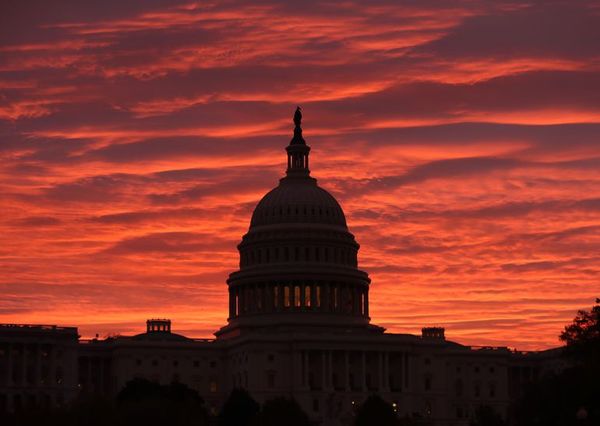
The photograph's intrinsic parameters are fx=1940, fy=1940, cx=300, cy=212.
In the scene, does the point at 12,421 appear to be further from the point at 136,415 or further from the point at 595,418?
the point at 595,418

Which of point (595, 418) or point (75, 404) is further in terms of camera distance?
point (75, 404)

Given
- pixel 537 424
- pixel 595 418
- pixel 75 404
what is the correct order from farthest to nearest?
1. pixel 75 404
2. pixel 537 424
3. pixel 595 418

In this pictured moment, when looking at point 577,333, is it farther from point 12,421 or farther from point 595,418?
point 12,421

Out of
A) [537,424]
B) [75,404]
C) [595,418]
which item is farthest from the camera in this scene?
[75,404]

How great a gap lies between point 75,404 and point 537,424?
4733 cm

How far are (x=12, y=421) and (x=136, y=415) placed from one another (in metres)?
13.3

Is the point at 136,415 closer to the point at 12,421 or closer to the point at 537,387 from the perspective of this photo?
the point at 12,421

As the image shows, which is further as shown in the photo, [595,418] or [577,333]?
[577,333]

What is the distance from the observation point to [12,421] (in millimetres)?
193000

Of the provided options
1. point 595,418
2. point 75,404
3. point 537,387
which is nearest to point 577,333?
point 537,387

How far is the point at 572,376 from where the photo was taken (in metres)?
191

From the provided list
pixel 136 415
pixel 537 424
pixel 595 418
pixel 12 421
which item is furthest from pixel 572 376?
pixel 12 421

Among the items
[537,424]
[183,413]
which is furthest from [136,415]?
[537,424]

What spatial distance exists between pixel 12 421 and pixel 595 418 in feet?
205
